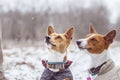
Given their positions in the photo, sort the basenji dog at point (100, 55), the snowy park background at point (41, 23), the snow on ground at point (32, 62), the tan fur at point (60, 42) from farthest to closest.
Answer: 1. the snowy park background at point (41, 23)
2. the snow on ground at point (32, 62)
3. the tan fur at point (60, 42)
4. the basenji dog at point (100, 55)

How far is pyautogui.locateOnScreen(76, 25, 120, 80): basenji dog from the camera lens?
2.80 meters

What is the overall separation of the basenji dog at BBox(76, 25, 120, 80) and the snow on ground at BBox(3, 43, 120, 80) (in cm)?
201

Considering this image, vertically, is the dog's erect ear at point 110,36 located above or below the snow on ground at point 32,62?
above

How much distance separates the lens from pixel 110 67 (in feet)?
9.19

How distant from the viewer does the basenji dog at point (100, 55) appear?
2803 millimetres

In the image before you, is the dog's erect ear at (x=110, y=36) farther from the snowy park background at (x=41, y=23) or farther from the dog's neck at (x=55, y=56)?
the snowy park background at (x=41, y=23)

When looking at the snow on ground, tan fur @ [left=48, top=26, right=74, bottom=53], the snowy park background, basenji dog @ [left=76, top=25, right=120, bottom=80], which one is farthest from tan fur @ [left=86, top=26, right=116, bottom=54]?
the snowy park background

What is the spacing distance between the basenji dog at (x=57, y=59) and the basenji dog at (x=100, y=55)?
159mm

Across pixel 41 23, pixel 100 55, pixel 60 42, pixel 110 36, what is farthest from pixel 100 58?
pixel 41 23

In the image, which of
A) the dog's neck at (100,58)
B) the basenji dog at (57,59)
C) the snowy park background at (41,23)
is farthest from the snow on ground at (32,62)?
the dog's neck at (100,58)

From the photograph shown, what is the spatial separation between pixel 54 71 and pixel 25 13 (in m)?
5.45

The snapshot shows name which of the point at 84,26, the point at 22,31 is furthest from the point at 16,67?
the point at 22,31

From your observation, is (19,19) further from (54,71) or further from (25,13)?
(54,71)

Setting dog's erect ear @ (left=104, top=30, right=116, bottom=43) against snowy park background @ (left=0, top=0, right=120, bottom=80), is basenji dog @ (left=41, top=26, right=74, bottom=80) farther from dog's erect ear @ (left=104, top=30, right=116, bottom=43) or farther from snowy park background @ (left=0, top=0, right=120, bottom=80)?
snowy park background @ (left=0, top=0, right=120, bottom=80)
